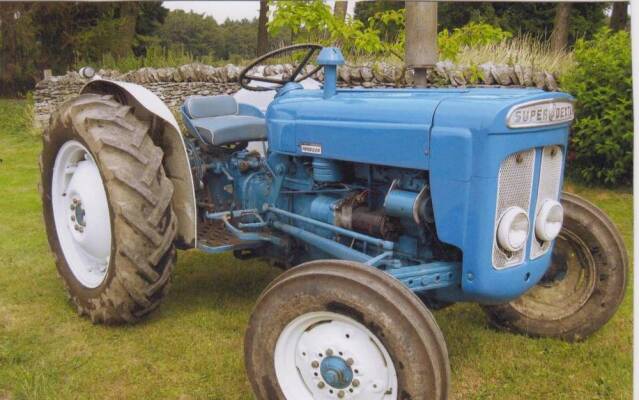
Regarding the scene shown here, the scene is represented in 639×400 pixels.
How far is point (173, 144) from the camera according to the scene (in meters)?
3.17

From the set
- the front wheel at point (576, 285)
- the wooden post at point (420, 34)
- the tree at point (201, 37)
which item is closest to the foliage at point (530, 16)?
the tree at point (201, 37)

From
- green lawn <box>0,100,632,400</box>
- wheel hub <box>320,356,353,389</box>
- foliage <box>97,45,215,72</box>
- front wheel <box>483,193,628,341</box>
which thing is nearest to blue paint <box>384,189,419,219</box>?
wheel hub <box>320,356,353,389</box>

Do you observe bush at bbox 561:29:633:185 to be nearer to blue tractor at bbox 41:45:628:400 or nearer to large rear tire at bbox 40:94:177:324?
blue tractor at bbox 41:45:628:400

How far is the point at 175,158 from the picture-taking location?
3.18m

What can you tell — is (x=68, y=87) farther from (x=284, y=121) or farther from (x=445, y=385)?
(x=445, y=385)

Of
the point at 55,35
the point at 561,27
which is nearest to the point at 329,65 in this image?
the point at 561,27

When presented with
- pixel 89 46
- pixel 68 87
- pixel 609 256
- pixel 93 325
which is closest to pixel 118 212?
pixel 93 325

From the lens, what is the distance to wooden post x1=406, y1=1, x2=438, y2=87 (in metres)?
3.98

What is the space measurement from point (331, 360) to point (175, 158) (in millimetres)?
1424

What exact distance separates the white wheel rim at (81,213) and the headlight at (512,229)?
6.29ft

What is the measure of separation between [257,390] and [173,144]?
1.36 meters

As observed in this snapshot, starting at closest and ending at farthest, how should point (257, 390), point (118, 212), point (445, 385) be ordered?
point (445, 385) → point (257, 390) → point (118, 212)

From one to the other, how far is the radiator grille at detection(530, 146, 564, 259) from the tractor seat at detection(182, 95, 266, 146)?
1.56 m

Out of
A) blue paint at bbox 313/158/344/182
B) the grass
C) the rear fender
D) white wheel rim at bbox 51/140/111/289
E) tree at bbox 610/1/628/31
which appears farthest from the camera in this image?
tree at bbox 610/1/628/31
